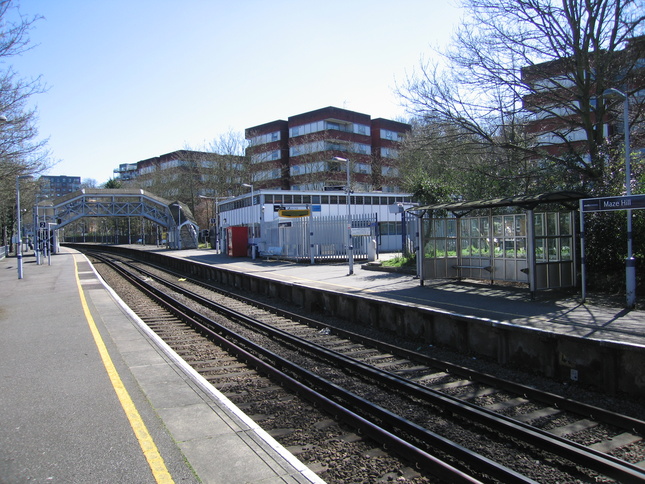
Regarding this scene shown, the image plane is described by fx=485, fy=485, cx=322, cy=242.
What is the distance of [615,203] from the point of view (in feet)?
32.9

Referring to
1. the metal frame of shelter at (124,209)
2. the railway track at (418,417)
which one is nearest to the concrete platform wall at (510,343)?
the railway track at (418,417)

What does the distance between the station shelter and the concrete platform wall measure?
9331mm

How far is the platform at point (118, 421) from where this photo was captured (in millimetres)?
3934

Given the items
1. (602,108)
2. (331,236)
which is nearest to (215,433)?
(602,108)

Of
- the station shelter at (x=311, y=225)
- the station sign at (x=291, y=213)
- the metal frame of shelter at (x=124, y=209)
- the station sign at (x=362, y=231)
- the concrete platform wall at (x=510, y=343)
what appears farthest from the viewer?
the metal frame of shelter at (x=124, y=209)

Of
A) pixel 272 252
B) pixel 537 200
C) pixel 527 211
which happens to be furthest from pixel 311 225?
pixel 537 200

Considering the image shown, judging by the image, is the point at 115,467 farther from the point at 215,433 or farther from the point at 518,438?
the point at 518,438

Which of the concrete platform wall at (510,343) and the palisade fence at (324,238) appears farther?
the palisade fence at (324,238)

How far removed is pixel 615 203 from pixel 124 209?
59.7 metres

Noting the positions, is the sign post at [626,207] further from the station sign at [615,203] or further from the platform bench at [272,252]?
the platform bench at [272,252]

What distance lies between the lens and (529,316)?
10000 mm

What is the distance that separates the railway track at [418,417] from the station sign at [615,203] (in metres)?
5.22

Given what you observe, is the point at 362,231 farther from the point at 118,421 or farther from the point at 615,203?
the point at 118,421

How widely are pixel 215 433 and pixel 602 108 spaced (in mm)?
15540
